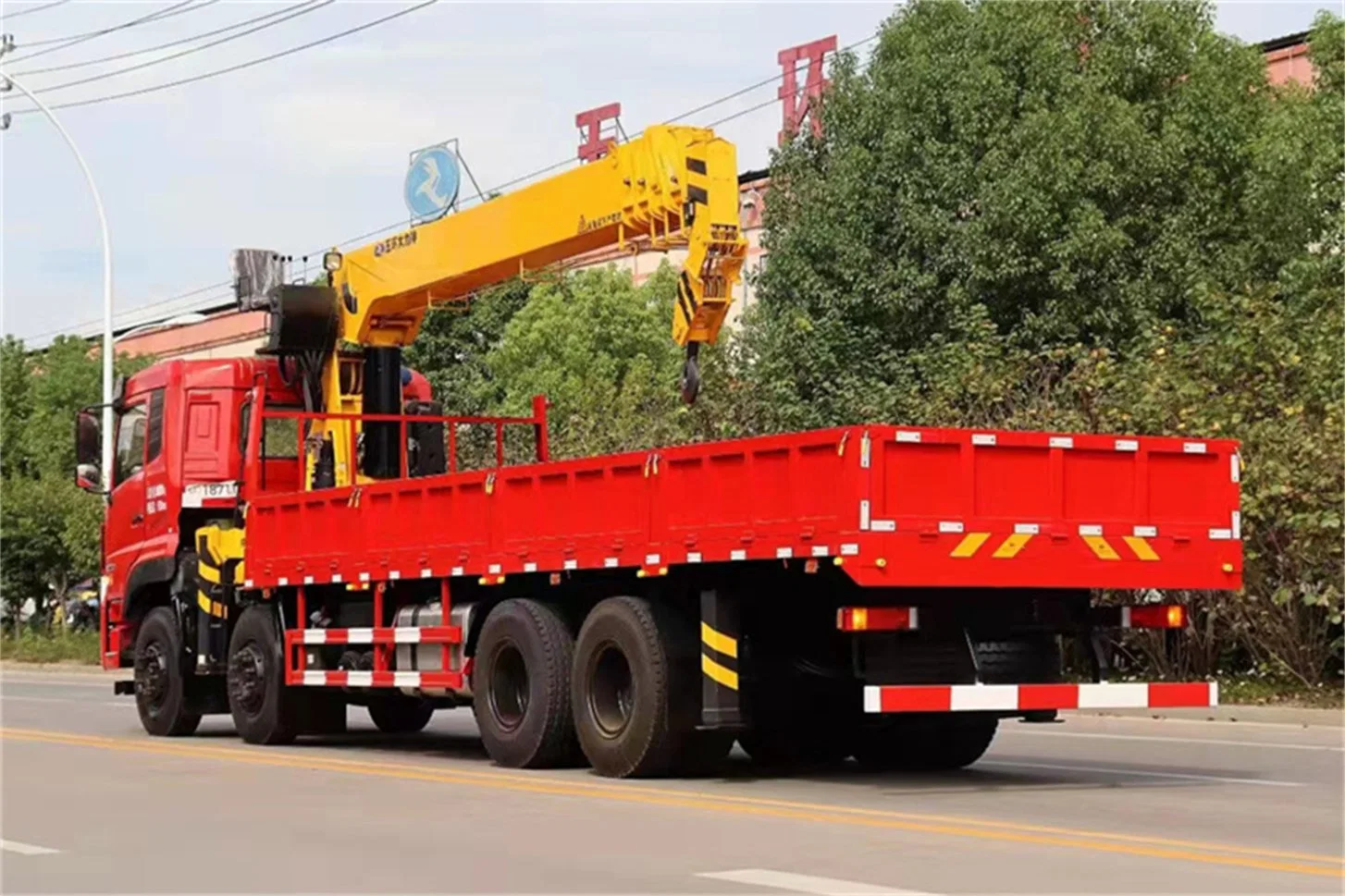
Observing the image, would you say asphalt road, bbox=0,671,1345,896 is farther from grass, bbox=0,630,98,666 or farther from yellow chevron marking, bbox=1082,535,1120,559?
grass, bbox=0,630,98,666

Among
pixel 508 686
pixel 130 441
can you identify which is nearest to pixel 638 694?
pixel 508 686

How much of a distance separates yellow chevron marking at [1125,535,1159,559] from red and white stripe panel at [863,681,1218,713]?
2.70ft

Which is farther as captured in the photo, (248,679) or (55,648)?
(55,648)

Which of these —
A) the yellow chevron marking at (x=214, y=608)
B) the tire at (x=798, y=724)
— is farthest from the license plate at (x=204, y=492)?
the tire at (x=798, y=724)

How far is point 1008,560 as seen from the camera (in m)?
14.7

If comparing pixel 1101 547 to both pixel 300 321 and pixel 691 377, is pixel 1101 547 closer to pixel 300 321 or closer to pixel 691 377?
pixel 691 377

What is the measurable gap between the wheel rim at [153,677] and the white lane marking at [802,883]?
40.1 ft

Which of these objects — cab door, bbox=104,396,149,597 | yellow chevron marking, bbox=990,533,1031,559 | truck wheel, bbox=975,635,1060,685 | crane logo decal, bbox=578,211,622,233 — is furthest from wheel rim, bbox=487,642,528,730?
cab door, bbox=104,396,149,597

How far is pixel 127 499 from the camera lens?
22703 millimetres

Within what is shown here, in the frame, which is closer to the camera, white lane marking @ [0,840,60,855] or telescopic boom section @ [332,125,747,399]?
white lane marking @ [0,840,60,855]

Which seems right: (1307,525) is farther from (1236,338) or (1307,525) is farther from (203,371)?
(203,371)

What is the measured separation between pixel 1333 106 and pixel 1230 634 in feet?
53.9

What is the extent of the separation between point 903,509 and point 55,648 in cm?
3548

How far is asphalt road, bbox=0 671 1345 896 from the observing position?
1037 cm
